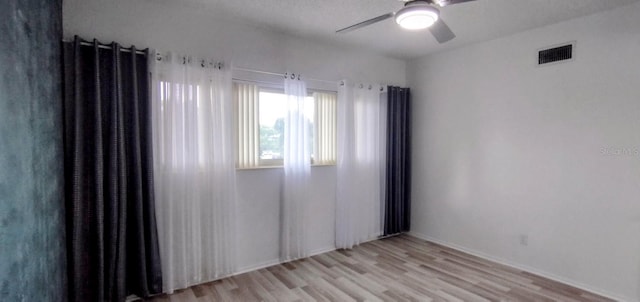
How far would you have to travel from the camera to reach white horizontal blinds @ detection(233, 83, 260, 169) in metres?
3.01

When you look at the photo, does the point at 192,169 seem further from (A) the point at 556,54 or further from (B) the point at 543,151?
(A) the point at 556,54

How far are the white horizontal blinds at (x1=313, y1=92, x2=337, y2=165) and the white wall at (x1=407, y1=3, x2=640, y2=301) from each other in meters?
1.40

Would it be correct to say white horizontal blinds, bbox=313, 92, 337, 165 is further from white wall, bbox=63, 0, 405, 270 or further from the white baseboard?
the white baseboard

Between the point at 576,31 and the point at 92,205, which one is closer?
the point at 92,205

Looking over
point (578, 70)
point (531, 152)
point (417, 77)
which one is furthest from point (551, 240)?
point (417, 77)

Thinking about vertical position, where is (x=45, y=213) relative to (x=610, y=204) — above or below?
above

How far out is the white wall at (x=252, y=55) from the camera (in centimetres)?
236

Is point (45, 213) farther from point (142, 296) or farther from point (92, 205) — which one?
point (142, 296)

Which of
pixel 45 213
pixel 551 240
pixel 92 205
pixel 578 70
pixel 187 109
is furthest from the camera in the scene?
pixel 551 240

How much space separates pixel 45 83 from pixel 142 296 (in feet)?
5.79

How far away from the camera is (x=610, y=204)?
103 inches

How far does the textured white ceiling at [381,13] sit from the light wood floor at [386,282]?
2.51m

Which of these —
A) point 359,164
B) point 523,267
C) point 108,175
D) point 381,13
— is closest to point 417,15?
point 381,13

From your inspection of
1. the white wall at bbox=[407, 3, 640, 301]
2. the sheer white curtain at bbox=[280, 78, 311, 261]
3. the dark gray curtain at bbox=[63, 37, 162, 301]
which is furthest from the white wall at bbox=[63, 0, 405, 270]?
the white wall at bbox=[407, 3, 640, 301]
